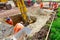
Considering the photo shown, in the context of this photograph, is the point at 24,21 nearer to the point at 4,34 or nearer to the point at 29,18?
the point at 29,18

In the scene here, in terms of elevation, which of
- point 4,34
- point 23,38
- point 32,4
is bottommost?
point 32,4

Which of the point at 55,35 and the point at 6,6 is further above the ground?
the point at 55,35

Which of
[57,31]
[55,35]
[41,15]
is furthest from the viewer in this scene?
[41,15]

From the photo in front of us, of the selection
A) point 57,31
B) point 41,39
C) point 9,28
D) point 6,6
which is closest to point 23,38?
point 41,39

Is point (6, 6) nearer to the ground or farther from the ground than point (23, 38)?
nearer to the ground

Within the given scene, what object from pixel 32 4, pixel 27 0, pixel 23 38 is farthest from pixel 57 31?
pixel 27 0

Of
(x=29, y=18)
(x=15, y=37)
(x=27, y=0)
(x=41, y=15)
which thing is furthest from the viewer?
(x=27, y=0)

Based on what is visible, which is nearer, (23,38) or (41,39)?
(23,38)

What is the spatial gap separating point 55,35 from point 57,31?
0.72 metres

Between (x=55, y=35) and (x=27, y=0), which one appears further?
(x=27, y=0)

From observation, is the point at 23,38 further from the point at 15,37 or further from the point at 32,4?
the point at 32,4

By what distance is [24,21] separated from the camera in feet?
47.9

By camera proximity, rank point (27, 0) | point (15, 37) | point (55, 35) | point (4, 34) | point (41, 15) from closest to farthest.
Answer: point (15, 37), point (55, 35), point (4, 34), point (41, 15), point (27, 0)

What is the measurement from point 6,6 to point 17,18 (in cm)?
292
